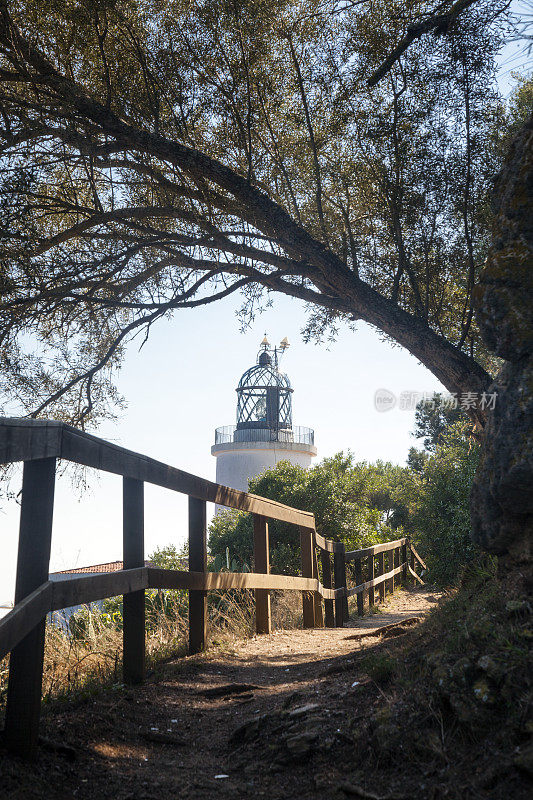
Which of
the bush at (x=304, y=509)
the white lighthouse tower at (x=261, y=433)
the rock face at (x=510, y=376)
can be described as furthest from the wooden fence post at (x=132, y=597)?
the white lighthouse tower at (x=261, y=433)

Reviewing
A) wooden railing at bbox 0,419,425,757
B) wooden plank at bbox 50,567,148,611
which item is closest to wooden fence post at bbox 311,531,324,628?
wooden railing at bbox 0,419,425,757

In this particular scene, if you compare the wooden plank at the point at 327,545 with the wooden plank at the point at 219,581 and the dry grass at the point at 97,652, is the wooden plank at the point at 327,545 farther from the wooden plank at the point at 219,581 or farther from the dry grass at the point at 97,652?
the dry grass at the point at 97,652

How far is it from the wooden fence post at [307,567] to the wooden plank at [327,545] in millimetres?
182

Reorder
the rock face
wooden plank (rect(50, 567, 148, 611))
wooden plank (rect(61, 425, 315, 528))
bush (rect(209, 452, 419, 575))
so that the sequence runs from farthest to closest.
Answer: bush (rect(209, 452, 419, 575)) < the rock face < wooden plank (rect(61, 425, 315, 528)) < wooden plank (rect(50, 567, 148, 611))

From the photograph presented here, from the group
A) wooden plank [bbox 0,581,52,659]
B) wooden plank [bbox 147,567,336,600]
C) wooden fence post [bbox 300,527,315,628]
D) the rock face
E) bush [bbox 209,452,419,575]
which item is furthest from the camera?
bush [bbox 209,452,419,575]

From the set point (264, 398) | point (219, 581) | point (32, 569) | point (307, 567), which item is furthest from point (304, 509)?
point (264, 398)

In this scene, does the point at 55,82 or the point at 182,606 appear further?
the point at 182,606

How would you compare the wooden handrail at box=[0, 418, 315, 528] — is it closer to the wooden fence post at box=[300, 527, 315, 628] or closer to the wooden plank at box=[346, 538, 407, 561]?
Result: the wooden fence post at box=[300, 527, 315, 628]

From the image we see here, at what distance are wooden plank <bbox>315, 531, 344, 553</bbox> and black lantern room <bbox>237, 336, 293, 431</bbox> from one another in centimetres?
2143

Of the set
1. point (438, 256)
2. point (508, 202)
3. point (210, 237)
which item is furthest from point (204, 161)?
point (508, 202)

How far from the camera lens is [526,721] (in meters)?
2.12

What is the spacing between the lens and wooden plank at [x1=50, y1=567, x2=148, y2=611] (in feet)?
9.16

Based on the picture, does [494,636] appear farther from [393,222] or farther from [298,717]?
[393,222]

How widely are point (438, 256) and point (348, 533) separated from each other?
6.68 m
